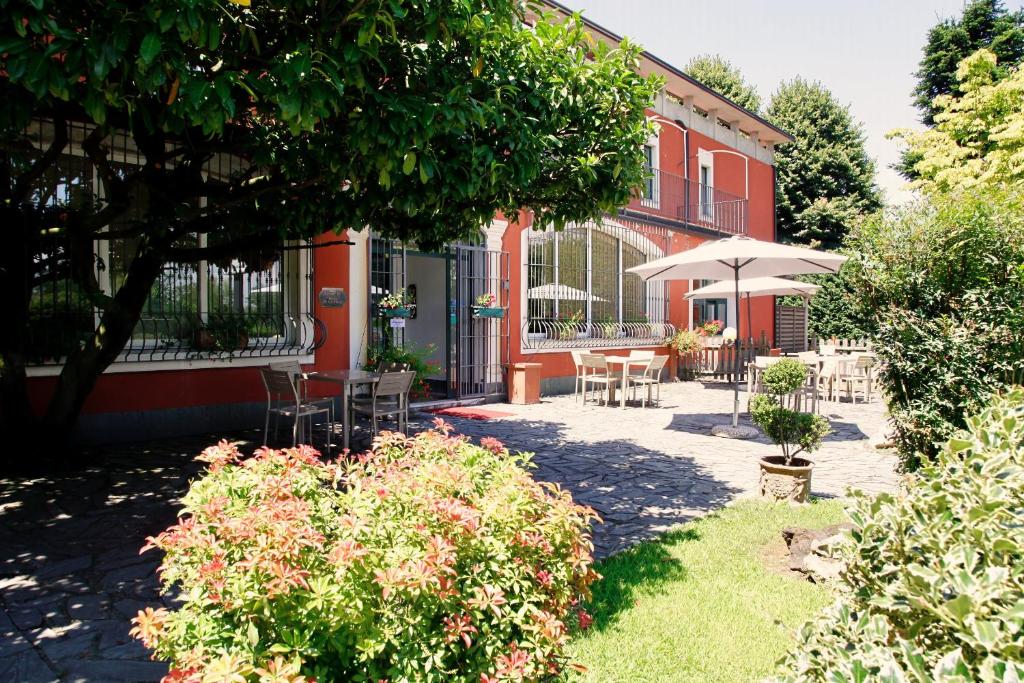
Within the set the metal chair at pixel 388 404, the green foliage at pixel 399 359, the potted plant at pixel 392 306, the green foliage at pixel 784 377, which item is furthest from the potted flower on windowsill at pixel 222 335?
the green foliage at pixel 784 377

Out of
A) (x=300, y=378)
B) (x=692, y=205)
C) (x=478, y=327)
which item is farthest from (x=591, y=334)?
(x=300, y=378)

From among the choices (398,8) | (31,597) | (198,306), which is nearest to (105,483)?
(31,597)

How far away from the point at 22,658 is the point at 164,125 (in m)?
2.78

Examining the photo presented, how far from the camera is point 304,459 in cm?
238

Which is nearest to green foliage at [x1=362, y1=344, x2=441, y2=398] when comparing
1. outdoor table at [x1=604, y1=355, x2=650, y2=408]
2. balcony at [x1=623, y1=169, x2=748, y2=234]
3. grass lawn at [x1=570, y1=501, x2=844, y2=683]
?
outdoor table at [x1=604, y1=355, x2=650, y2=408]

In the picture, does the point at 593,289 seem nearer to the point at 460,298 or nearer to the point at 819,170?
the point at 460,298

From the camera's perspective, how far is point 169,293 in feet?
25.9

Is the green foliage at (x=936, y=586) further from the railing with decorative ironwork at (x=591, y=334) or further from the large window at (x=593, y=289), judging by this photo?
the railing with decorative ironwork at (x=591, y=334)

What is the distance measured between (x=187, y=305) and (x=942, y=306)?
26.3 feet

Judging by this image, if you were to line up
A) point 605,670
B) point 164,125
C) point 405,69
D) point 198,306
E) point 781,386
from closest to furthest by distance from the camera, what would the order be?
point 605,670 → point 164,125 → point 405,69 → point 781,386 → point 198,306

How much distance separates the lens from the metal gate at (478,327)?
444 inches

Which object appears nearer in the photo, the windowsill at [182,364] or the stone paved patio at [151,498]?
the stone paved patio at [151,498]

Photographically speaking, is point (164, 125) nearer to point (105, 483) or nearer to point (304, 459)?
point (304, 459)

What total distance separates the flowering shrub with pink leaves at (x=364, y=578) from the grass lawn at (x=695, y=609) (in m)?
0.85
